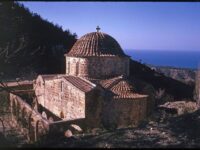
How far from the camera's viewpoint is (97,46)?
53.8ft

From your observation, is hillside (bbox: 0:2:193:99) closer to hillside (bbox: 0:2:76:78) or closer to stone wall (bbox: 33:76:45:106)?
hillside (bbox: 0:2:76:78)

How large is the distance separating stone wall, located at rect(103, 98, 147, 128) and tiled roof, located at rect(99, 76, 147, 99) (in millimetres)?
188

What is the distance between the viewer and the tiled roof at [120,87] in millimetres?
13758

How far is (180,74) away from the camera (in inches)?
1626

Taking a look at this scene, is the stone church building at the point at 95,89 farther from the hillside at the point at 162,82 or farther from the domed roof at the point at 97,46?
the hillside at the point at 162,82

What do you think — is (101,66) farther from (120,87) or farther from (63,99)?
(63,99)

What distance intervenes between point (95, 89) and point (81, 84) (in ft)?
3.52

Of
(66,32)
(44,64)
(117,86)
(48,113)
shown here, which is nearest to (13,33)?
(44,64)

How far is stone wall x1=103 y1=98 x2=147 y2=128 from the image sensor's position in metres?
13.6

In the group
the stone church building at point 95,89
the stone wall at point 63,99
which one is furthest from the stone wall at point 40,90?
the stone wall at point 63,99

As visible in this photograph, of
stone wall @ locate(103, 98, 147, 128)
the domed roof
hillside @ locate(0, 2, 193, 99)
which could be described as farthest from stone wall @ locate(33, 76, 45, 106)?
hillside @ locate(0, 2, 193, 99)

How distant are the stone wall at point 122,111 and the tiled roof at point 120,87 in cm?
19

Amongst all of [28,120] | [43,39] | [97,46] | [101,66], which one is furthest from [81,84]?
[43,39]

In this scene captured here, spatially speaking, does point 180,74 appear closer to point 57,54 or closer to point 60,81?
point 57,54
